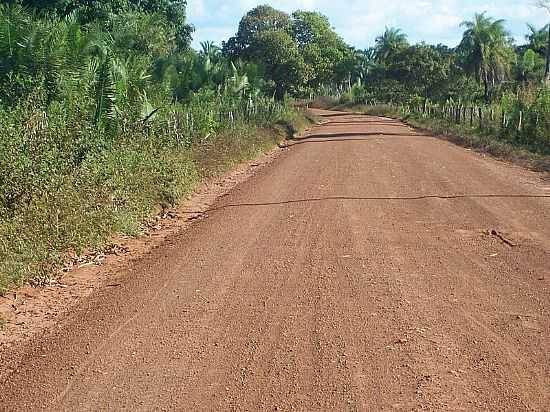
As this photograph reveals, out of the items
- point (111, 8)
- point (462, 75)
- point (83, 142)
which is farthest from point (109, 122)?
point (462, 75)

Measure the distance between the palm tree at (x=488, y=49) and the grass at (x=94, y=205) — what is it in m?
40.9

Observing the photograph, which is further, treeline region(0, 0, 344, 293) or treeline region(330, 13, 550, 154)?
treeline region(330, 13, 550, 154)

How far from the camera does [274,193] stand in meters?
13.1

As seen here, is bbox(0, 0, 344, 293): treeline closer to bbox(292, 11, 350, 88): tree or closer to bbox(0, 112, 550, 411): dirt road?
bbox(0, 112, 550, 411): dirt road

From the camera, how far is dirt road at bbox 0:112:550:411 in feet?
15.2

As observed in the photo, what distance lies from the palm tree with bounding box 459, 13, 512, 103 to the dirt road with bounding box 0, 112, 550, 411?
43.9 m

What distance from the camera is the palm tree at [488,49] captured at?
51.8 m

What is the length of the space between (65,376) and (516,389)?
3077 mm

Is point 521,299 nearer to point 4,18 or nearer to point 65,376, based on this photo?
point 65,376

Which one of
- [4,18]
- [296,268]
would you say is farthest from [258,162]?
[296,268]

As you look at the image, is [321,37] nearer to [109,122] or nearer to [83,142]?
[109,122]

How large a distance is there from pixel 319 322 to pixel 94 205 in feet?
15.3

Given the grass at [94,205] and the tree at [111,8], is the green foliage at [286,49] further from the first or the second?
the grass at [94,205]

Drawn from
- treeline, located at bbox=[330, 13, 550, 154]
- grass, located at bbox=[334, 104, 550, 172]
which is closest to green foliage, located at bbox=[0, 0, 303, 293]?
grass, located at bbox=[334, 104, 550, 172]
